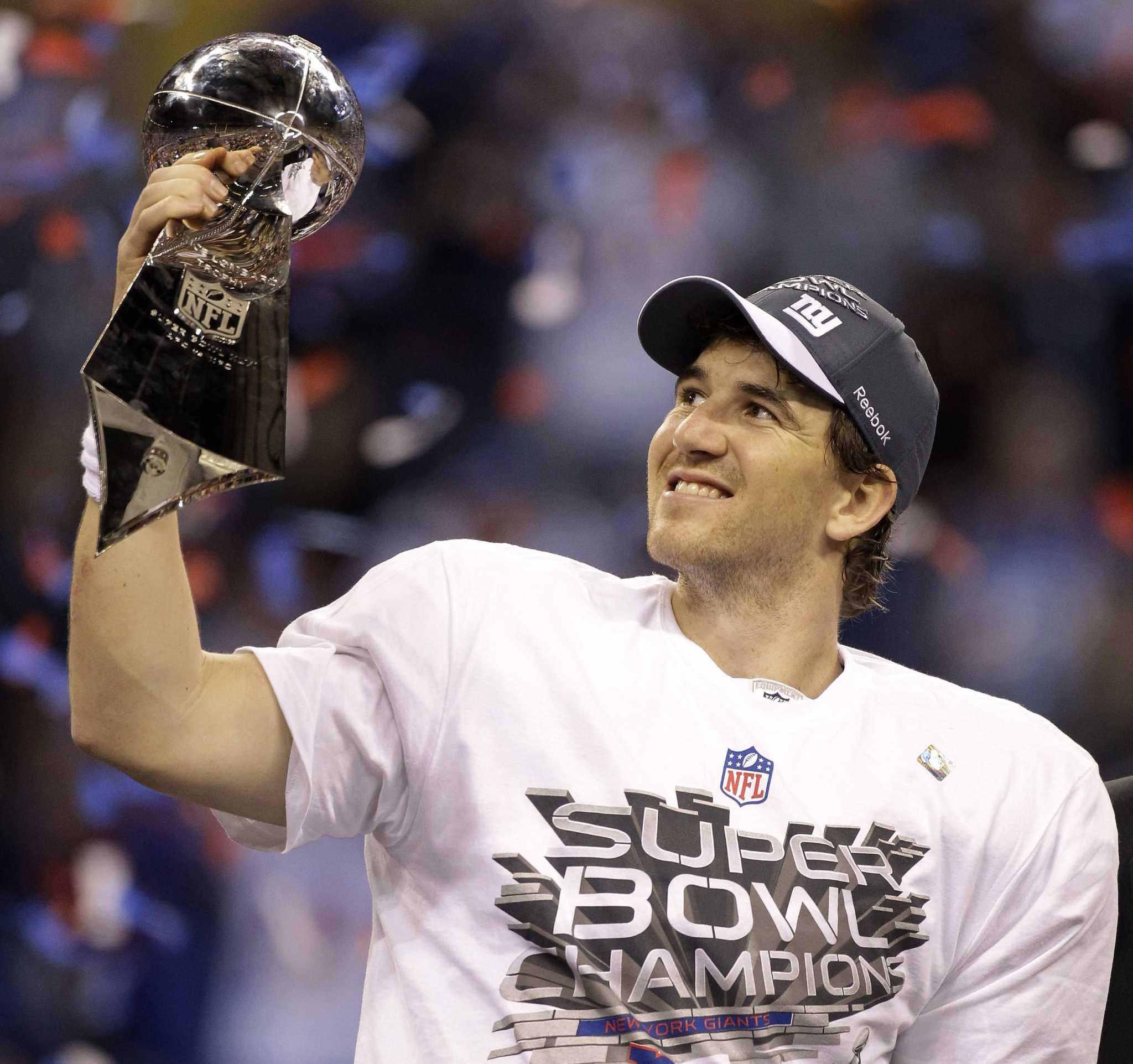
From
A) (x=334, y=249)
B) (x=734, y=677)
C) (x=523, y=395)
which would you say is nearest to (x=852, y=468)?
(x=734, y=677)

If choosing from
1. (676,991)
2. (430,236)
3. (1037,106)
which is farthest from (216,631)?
(1037,106)

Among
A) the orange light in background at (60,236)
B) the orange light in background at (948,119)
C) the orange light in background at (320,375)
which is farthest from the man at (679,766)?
the orange light in background at (60,236)

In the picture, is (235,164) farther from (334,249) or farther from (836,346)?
(334,249)

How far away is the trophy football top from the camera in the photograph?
1.10m

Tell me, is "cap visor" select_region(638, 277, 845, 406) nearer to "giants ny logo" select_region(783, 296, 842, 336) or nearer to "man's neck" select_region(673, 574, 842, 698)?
"giants ny logo" select_region(783, 296, 842, 336)

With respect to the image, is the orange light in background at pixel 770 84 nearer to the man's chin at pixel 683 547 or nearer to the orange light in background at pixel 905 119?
the orange light in background at pixel 905 119

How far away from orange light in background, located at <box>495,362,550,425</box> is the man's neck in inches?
41.0

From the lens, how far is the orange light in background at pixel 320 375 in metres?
2.55

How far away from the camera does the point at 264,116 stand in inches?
43.8

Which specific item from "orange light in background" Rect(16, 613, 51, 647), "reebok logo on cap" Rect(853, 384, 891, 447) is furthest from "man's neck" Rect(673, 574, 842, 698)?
"orange light in background" Rect(16, 613, 51, 647)

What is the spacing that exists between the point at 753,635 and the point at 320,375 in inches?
50.1

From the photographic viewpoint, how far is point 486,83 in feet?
8.75

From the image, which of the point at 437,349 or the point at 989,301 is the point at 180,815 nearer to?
the point at 437,349

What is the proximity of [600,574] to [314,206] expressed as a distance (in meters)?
0.58
